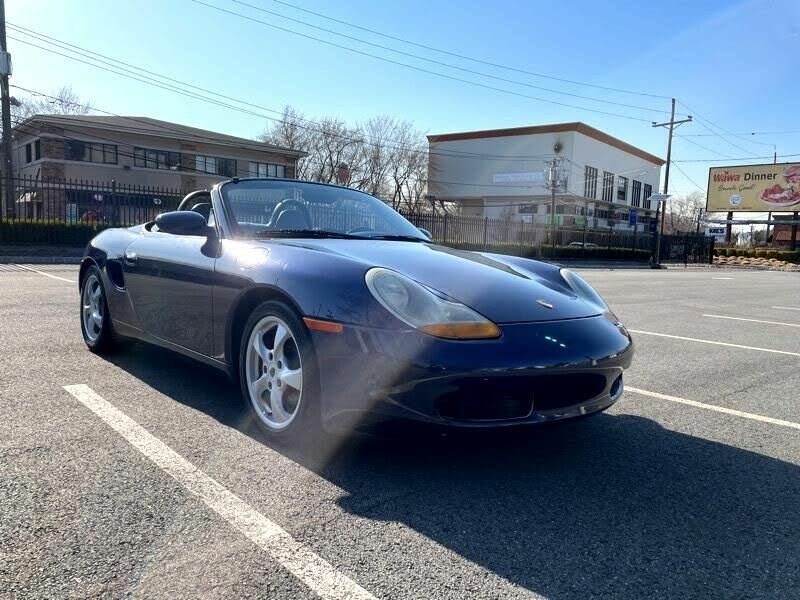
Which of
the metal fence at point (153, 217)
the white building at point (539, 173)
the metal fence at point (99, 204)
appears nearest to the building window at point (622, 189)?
the white building at point (539, 173)

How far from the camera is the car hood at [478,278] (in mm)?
2596

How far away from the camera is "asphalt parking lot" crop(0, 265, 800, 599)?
1.78m

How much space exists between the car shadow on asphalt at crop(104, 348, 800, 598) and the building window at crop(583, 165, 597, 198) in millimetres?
65673

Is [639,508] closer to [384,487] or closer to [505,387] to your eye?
[505,387]

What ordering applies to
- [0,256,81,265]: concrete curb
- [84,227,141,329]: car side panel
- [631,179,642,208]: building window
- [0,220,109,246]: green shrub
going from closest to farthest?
[84,227,141,329]: car side panel, [0,256,81,265]: concrete curb, [0,220,109,246]: green shrub, [631,179,642,208]: building window

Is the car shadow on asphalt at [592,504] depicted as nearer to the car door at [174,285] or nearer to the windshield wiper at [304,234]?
the car door at [174,285]

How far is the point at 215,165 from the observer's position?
1642 inches

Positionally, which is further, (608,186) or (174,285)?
(608,186)

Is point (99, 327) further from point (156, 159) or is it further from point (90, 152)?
→ point (156, 159)

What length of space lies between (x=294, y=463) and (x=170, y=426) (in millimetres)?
808

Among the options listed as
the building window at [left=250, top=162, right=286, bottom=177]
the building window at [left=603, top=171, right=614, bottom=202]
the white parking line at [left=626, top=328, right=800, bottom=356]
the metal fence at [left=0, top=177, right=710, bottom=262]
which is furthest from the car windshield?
the building window at [left=603, top=171, right=614, bottom=202]

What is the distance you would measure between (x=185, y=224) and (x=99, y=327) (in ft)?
5.58

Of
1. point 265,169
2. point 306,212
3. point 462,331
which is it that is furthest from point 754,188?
point 462,331

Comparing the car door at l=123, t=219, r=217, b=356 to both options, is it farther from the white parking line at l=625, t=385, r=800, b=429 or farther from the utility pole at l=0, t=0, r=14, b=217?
the utility pole at l=0, t=0, r=14, b=217
